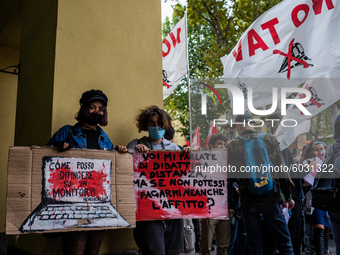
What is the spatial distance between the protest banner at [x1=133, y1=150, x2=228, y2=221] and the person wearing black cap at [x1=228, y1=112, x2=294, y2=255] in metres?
0.24

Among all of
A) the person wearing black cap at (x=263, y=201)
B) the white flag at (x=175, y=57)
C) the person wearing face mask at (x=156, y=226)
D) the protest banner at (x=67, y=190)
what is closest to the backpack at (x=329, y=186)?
the person wearing black cap at (x=263, y=201)

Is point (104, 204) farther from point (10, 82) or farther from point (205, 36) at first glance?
point (205, 36)

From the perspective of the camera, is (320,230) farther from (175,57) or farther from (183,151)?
(175,57)

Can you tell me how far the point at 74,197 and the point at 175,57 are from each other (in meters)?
5.00

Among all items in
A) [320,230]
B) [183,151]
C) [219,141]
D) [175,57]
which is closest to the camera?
[183,151]

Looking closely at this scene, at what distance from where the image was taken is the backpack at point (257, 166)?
3629mm

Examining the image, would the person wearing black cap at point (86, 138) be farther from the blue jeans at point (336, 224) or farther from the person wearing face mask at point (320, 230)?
the person wearing face mask at point (320, 230)

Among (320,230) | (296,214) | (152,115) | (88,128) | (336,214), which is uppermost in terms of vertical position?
(152,115)

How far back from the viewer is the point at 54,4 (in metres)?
4.01

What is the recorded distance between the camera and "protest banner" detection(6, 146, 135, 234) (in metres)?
2.80

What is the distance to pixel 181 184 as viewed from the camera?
11.7 feet

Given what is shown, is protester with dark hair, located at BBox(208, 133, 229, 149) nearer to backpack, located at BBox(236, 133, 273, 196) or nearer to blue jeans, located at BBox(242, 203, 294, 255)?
backpack, located at BBox(236, 133, 273, 196)

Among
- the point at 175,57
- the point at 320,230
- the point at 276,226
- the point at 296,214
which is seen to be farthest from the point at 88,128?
the point at 175,57

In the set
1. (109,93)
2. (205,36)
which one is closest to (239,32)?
(205,36)
